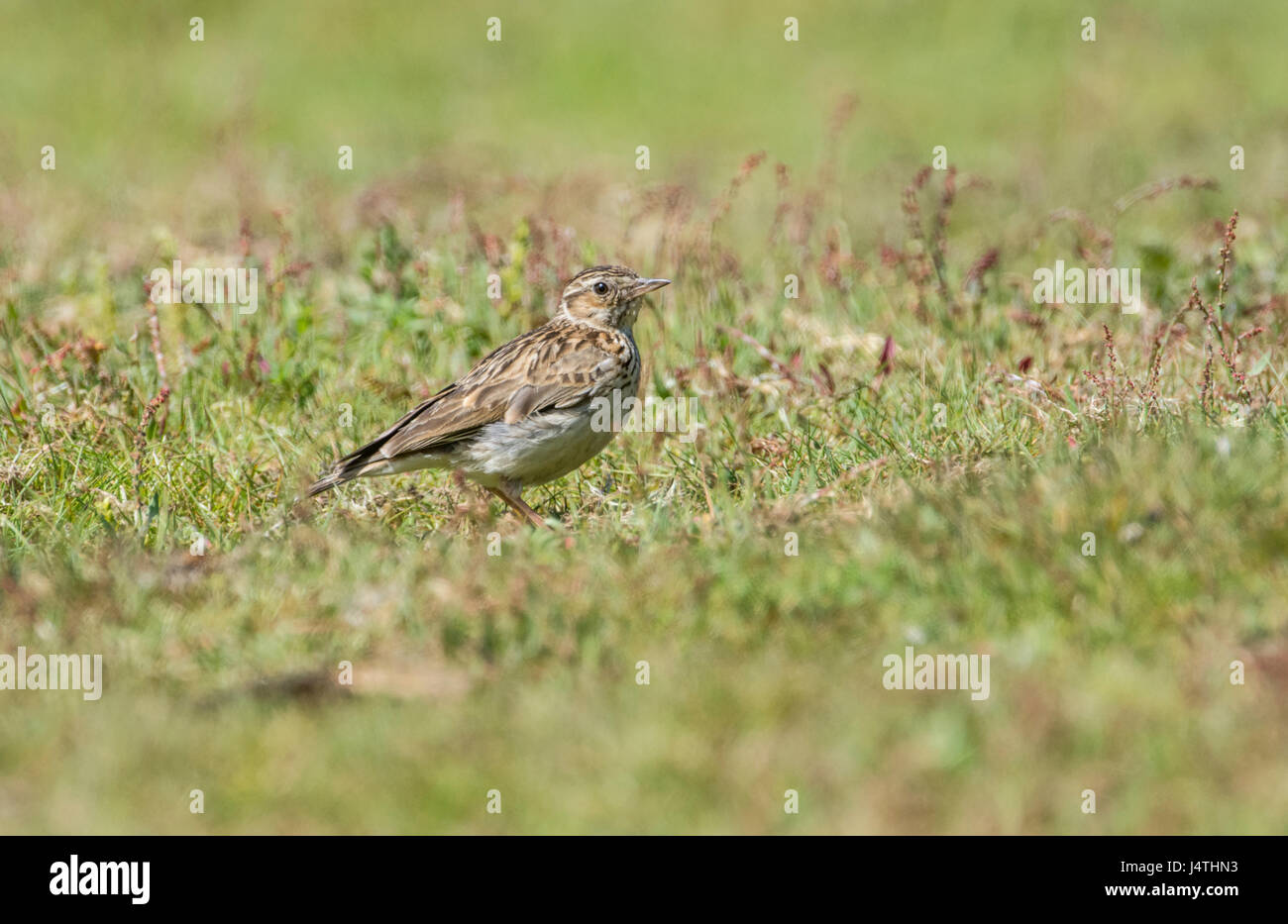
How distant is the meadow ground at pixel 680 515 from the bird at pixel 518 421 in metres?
0.23

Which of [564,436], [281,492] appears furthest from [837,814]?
[281,492]

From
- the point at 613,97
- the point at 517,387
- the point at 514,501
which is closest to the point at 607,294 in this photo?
the point at 517,387

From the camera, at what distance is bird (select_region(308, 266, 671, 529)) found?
24.6 ft

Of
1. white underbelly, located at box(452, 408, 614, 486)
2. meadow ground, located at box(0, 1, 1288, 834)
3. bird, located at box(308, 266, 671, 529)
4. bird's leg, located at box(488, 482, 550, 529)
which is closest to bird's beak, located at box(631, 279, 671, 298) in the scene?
bird, located at box(308, 266, 671, 529)

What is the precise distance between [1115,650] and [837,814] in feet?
3.88

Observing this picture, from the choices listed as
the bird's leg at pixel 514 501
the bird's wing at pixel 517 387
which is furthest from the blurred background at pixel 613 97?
the bird's leg at pixel 514 501

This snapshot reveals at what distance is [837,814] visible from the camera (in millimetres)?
4535

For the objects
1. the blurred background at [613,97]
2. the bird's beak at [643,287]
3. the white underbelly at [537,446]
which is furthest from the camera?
the blurred background at [613,97]

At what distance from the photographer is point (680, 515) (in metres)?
6.97

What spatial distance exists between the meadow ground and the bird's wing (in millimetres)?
375

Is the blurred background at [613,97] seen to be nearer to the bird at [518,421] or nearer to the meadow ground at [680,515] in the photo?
the meadow ground at [680,515]

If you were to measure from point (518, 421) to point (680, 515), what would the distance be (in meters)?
0.99

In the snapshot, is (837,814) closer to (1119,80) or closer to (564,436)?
(564,436)

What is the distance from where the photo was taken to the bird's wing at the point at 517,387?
7574mm
